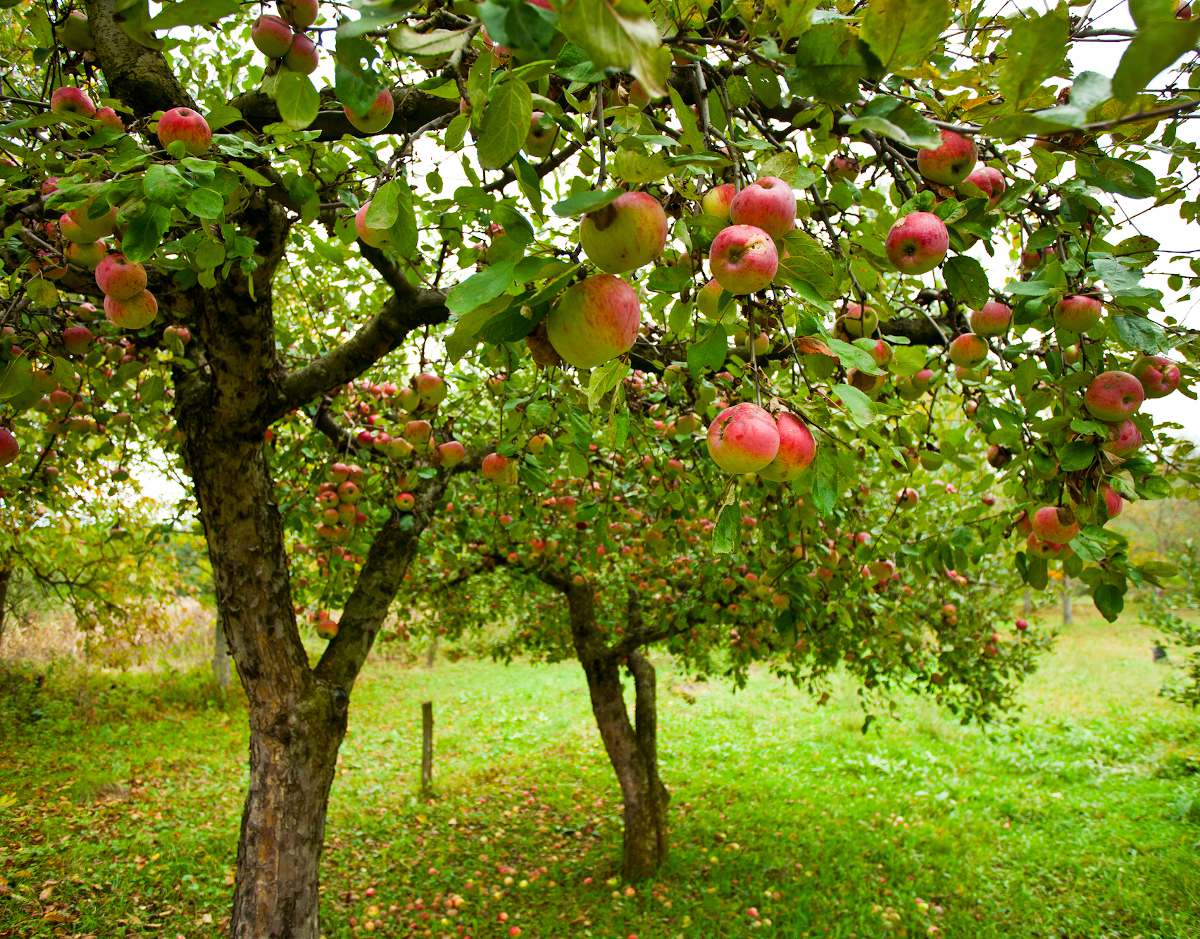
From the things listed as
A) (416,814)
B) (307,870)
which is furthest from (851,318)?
(416,814)

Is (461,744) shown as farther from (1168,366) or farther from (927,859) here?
(1168,366)

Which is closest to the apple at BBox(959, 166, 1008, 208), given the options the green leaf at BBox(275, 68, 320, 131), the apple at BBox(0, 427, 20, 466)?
the green leaf at BBox(275, 68, 320, 131)

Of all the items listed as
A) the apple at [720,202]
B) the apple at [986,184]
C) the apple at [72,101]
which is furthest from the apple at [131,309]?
the apple at [986,184]

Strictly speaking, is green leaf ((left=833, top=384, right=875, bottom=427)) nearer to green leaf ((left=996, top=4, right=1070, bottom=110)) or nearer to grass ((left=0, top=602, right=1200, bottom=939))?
green leaf ((left=996, top=4, right=1070, bottom=110))

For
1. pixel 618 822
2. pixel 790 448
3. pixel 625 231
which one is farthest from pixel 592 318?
pixel 618 822

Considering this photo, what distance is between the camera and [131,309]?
194 cm

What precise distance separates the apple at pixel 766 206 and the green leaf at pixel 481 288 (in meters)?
0.32

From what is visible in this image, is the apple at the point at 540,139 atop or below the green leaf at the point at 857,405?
atop

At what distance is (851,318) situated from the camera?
70.0 inches

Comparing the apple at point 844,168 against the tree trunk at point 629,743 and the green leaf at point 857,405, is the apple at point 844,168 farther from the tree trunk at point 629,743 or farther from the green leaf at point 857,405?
the tree trunk at point 629,743

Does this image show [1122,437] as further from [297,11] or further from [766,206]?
[297,11]

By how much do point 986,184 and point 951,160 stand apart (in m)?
0.13

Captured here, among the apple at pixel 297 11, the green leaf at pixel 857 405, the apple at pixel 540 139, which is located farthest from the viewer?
the apple at pixel 297 11

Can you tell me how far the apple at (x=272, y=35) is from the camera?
1.68m
